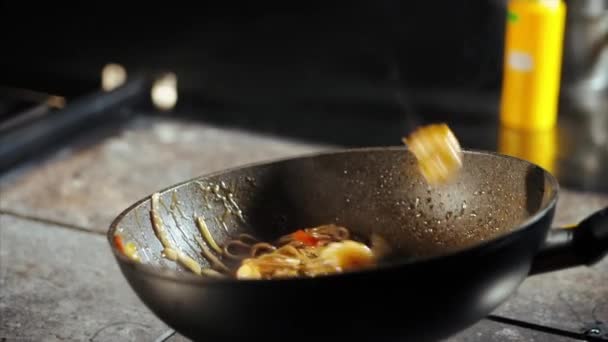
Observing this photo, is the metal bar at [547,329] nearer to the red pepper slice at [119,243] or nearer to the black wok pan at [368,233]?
the black wok pan at [368,233]

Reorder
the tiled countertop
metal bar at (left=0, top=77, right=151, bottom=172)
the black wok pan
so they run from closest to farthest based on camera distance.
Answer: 1. the black wok pan
2. the tiled countertop
3. metal bar at (left=0, top=77, right=151, bottom=172)

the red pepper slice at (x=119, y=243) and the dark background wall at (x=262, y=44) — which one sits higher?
the red pepper slice at (x=119, y=243)

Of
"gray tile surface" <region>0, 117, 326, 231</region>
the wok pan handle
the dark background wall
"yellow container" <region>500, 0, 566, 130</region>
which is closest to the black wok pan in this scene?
the wok pan handle

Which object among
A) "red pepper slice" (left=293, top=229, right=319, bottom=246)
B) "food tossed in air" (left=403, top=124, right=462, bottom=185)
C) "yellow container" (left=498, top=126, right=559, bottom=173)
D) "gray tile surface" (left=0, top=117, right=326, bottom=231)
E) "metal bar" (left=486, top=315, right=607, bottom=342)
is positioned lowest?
"gray tile surface" (left=0, top=117, right=326, bottom=231)

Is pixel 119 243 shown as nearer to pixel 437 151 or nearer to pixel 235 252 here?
pixel 235 252

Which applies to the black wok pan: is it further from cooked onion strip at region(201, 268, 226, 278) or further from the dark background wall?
the dark background wall

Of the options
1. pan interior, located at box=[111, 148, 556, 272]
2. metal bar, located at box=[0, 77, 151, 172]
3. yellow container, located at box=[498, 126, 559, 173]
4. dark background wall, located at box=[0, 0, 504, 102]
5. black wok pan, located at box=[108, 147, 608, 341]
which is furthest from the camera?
dark background wall, located at box=[0, 0, 504, 102]

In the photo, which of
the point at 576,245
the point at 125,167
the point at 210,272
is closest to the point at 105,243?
the point at 125,167

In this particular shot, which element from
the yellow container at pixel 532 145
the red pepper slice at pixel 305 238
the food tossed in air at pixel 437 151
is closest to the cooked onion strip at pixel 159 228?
the red pepper slice at pixel 305 238

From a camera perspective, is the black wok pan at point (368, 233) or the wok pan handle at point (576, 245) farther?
the wok pan handle at point (576, 245)
